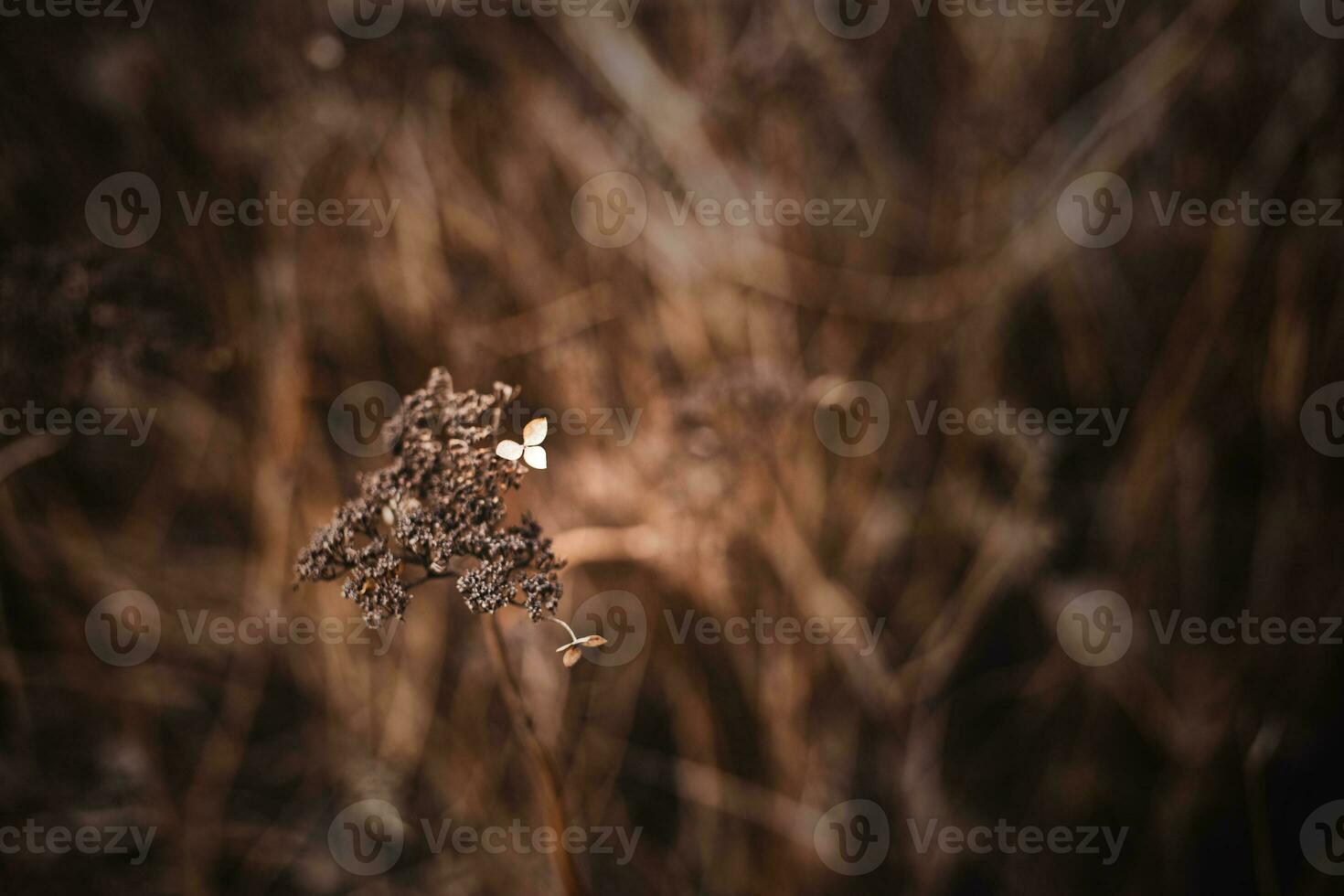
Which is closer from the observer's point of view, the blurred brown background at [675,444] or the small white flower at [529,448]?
the small white flower at [529,448]

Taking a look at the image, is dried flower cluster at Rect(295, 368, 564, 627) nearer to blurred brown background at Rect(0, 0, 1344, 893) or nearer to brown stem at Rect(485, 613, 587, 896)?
brown stem at Rect(485, 613, 587, 896)

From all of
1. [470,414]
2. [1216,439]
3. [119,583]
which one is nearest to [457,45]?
[470,414]

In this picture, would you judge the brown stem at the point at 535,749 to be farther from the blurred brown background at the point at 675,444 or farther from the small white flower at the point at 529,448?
the blurred brown background at the point at 675,444

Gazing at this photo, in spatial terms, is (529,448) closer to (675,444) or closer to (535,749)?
(535,749)

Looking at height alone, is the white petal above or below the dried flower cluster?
above

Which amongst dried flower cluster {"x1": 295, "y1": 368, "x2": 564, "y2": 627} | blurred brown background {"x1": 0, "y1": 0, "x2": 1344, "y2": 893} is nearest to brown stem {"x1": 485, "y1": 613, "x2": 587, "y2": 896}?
dried flower cluster {"x1": 295, "y1": 368, "x2": 564, "y2": 627}

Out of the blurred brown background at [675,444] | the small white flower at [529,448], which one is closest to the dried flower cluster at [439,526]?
the small white flower at [529,448]
